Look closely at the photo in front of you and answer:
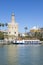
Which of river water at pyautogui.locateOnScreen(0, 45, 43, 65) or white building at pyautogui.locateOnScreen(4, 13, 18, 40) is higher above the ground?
white building at pyautogui.locateOnScreen(4, 13, 18, 40)

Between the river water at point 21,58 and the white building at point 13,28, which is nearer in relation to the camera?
the river water at point 21,58

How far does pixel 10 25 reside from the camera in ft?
505

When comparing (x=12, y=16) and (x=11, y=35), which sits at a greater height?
(x=12, y=16)

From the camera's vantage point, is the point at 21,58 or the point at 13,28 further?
the point at 13,28

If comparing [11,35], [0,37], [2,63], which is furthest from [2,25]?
[2,63]

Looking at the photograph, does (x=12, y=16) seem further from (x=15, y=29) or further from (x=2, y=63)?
(x=2, y=63)

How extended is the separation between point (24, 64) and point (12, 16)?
11778 centimetres

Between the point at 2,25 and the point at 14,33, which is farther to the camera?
the point at 14,33

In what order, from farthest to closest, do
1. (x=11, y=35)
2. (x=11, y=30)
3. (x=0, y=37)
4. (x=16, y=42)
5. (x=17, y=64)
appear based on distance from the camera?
(x=11, y=30), (x=11, y=35), (x=0, y=37), (x=16, y=42), (x=17, y=64)

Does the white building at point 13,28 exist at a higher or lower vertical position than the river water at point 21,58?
higher

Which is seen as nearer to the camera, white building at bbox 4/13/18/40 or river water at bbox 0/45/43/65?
river water at bbox 0/45/43/65

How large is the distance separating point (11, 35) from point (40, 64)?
114391 mm

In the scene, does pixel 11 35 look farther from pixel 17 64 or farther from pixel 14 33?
pixel 17 64

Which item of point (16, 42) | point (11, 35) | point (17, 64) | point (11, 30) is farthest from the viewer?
point (11, 30)
